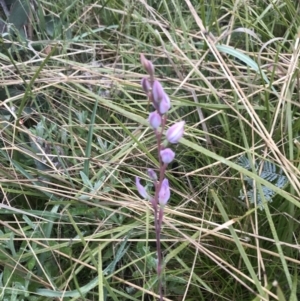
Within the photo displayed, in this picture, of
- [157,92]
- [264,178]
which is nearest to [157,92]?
[157,92]

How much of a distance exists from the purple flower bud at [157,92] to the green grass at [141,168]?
0.33 metres

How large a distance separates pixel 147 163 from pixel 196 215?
15cm

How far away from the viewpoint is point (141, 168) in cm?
106

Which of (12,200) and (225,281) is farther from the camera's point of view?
(12,200)

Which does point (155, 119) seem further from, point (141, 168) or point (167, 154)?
point (141, 168)

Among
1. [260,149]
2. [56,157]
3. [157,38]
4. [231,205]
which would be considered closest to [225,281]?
[231,205]

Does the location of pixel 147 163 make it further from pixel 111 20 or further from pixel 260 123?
pixel 111 20

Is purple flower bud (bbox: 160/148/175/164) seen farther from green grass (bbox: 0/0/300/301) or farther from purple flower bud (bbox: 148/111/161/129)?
green grass (bbox: 0/0/300/301)

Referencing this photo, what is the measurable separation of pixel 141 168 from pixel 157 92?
51cm

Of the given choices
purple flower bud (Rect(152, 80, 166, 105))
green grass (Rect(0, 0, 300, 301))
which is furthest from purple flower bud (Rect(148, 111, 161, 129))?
green grass (Rect(0, 0, 300, 301))

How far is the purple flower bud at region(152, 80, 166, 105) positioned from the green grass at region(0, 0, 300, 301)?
1.09 feet

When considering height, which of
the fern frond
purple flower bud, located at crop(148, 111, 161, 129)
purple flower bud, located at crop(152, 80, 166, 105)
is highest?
purple flower bud, located at crop(152, 80, 166, 105)

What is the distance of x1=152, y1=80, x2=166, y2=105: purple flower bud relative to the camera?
1.82 feet

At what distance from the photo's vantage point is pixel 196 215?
3.23ft
